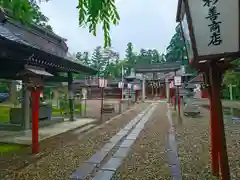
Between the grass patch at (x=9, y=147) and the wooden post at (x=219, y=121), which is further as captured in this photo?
the grass patch at (x=9, y=147)

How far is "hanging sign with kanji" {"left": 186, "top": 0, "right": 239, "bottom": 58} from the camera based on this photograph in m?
2.92

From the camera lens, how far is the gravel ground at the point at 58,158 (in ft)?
14.2

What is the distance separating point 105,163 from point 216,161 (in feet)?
7.61

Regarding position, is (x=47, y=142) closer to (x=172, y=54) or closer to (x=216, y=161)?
(x=216, y=161)

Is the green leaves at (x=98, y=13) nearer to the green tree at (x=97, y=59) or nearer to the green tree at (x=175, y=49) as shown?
the green tree at (x=175, y=49)

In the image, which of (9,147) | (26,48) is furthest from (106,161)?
(26,48)

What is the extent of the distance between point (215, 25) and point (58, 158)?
441cm

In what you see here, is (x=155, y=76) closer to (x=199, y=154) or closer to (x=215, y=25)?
(x=199, y=154)

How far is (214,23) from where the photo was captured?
299 cm

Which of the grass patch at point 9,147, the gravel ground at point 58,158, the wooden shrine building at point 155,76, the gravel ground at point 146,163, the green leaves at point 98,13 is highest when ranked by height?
the wooden shrine building at point 155,76

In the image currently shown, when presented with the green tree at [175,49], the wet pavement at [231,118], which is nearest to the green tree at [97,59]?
the green tree at [175,49]

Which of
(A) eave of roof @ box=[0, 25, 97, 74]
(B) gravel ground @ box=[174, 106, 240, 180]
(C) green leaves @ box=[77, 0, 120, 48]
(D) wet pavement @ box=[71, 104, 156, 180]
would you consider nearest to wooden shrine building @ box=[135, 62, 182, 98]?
(A) eave of roof @ box=[0, 25, 97, 74]

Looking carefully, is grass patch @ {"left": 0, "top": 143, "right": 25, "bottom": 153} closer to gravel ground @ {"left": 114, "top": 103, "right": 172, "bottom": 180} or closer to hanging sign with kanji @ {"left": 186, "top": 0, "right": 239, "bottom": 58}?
gravel ground @ {"left": 114, "top": 103, "right": 172, "bottom": 180}

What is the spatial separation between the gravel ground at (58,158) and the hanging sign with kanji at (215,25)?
10.9 feet
